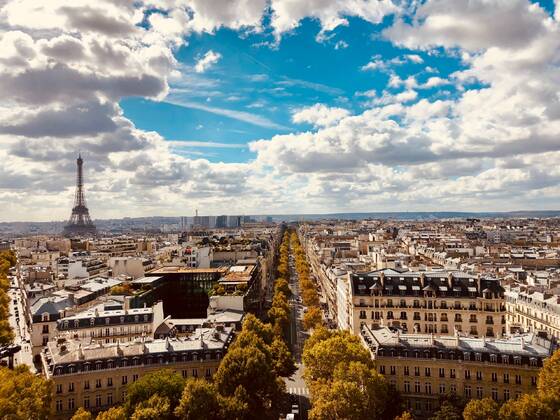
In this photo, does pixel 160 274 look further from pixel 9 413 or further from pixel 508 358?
pixel 508 358

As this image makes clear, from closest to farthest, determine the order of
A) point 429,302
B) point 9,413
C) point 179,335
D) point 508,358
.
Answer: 1. point 9,413
2. point 508,358
3. point 179,335
4. point 429,302

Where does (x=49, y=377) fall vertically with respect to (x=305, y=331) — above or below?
above

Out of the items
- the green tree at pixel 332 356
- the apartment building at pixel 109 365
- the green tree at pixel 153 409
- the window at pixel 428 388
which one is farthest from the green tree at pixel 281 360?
the green tree at pixel 153 409

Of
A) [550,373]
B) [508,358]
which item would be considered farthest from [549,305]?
[550,373]

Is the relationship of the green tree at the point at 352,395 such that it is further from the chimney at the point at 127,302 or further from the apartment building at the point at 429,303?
the chimney at the point at 127,302

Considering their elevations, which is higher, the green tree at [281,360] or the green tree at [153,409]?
the green tree at [153,409]

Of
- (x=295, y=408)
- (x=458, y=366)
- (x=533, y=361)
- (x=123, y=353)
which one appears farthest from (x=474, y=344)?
(x=123, y=353)

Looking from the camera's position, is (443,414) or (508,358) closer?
(443,414)
